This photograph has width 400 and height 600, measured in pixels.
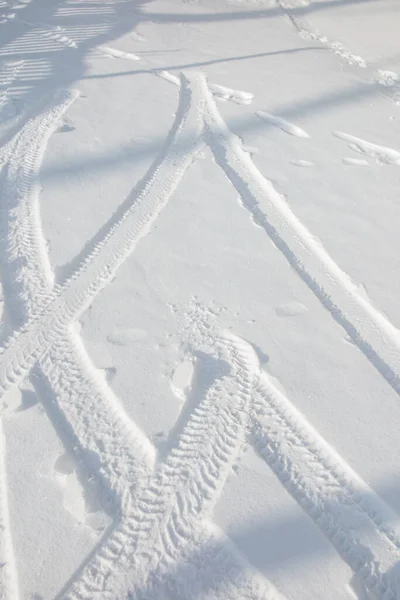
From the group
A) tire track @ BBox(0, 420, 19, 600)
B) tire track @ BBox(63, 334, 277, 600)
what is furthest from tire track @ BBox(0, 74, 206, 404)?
tire track @ BBox(63, 334, 277, 600)

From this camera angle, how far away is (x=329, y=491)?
1993 millimetres

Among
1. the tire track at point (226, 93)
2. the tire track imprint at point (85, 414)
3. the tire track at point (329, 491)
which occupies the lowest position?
the tire track at point (329, 491)

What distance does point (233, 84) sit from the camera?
479 cm

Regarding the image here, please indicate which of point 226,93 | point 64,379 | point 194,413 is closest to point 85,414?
point 64,379

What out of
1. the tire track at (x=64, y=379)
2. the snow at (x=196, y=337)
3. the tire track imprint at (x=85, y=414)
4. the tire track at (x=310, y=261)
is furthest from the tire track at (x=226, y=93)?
the tire track imprint at (x=85, y=414)

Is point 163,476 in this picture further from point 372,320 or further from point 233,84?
point 233,84

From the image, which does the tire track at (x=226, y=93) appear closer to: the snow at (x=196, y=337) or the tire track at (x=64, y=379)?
the snow at (x=196, y=337)

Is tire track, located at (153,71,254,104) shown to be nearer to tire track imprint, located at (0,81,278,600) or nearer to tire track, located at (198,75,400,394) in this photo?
tire track, located at (198,75,400,394)

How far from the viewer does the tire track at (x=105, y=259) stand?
2371 mm

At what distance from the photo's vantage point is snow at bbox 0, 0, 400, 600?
181 cm

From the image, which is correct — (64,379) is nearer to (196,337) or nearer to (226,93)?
(196,337)

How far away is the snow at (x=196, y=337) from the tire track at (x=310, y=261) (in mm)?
13

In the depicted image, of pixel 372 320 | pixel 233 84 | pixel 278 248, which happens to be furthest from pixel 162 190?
pixel 233 84

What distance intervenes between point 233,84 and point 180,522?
381cm
